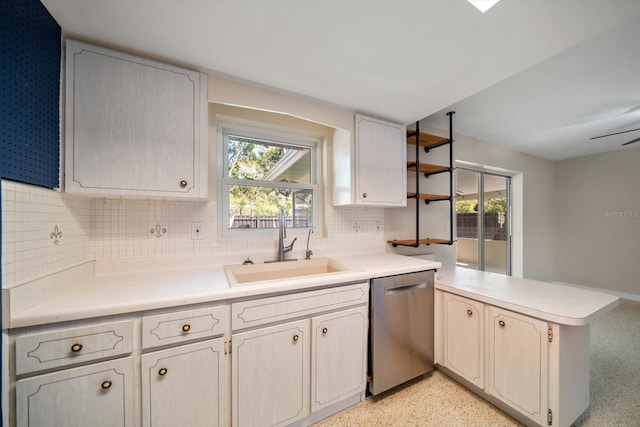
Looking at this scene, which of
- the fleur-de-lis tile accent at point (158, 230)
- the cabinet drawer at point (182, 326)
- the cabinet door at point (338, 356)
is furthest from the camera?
the fleur-de-lis tile accent at point (158, 230)

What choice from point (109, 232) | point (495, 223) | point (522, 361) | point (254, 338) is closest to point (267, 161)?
point (109, 232)

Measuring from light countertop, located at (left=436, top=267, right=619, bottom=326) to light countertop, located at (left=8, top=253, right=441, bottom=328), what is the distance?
45cm

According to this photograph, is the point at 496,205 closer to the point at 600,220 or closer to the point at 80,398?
the point at 600,220

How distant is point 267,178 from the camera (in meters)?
1.99

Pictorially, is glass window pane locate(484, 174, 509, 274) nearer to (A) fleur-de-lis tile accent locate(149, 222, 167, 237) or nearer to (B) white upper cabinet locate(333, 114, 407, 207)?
(B) white upper cabinet locate(333, 114, 407, 207)

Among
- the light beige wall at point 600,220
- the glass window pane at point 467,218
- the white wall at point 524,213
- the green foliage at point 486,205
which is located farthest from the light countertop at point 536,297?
the light beige wall at point 600,220

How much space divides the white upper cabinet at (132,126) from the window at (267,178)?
442mm

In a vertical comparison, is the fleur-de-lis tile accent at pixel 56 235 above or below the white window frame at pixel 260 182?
below

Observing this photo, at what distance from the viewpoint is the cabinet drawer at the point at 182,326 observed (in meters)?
0.99

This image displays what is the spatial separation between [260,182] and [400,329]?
158 centimetres

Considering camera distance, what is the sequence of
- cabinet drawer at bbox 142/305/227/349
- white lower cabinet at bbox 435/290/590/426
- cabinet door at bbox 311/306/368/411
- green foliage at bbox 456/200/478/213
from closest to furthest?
cabinet drawer at bbox 142/305/227/349 < white lower cabinet at bbox 435/290/590/426 < cabinet door at bbox 311/306/368/411 < green foliage at bbox 456/200/478/213

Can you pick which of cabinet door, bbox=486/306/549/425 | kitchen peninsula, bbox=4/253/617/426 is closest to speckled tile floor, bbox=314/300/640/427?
kitchen peninsula, bbox=4/253/617/426

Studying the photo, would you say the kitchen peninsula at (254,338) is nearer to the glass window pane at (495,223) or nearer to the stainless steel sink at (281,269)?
the stainless steel sink at (281,269)

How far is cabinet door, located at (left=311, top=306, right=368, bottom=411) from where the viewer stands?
4.50 ft
